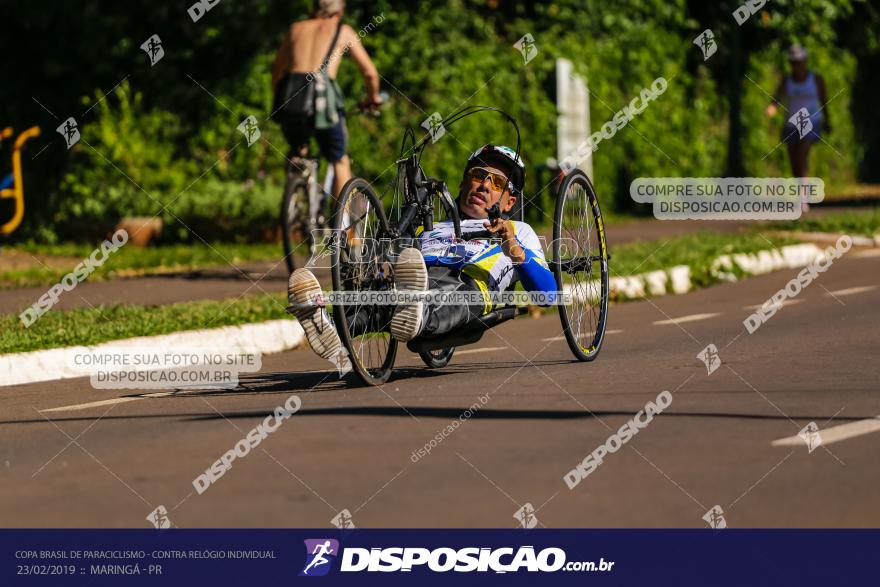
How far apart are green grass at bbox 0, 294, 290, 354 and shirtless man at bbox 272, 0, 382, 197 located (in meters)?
1.11

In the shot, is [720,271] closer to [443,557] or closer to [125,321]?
[125,321]

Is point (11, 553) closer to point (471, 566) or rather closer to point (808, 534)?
point (471, 566)

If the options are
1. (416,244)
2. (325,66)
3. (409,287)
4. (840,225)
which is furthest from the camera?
(840,225)

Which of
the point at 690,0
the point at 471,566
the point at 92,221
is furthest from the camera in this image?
the point at 690,0

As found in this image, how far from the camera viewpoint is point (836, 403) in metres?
6.84

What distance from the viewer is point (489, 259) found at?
7855 mm

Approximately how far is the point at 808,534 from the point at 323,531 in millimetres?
1353

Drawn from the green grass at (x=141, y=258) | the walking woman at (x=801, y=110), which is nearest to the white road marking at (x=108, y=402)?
the green grass at (x=141, y=258)

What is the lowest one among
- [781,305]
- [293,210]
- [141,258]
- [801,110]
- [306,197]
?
[781,305]

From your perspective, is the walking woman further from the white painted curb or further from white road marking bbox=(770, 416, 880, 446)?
white road marking bbox=(770, 416, 880, 446)

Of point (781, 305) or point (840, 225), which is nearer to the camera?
point (781, 305)

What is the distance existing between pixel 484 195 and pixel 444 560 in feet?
13.1

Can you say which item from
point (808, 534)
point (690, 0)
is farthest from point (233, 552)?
point (690, 0)

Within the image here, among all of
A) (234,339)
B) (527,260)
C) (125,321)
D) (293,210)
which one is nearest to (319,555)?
(527,260)
